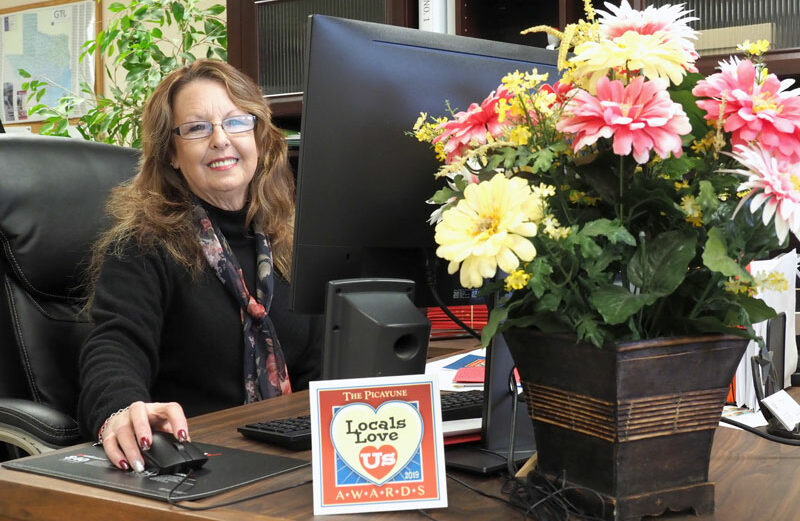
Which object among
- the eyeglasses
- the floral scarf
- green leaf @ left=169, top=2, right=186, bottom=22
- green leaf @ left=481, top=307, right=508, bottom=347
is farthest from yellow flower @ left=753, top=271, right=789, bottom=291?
green leaf @ left=169, top=2, right=186, bottom=22

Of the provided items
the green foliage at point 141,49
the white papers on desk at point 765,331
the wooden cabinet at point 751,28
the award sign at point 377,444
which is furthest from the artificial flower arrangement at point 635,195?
the green foliage at point 141,49

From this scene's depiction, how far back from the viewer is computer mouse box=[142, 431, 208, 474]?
92 cm

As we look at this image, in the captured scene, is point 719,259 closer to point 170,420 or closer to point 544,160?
point 544,160

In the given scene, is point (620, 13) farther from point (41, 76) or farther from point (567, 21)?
point (41, 76)

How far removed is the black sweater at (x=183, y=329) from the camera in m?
1.47

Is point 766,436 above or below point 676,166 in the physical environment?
below

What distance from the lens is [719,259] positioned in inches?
26.9

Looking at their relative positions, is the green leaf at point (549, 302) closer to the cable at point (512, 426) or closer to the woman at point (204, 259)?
the cable at point (512, 426)

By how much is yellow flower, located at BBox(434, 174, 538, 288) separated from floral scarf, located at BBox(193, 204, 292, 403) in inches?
38.6

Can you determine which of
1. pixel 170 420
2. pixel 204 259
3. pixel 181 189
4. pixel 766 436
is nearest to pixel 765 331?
pixel 766 436

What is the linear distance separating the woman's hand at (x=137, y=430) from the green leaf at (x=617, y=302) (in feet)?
1.71

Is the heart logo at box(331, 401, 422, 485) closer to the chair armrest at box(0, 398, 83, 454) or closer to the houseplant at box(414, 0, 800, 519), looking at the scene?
the houseplant at box(414, 0, 800, 519)

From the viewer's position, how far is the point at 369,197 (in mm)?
1000

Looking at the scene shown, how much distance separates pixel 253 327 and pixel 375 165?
0.76 meters
